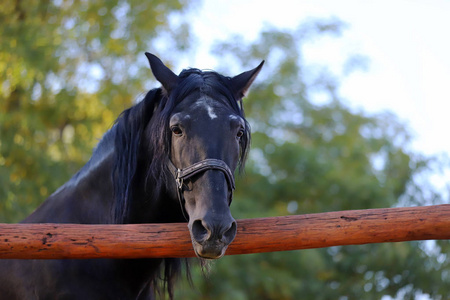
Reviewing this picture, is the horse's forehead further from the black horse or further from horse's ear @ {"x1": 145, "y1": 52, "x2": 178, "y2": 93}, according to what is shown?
horse's ear @ {"x1": 145, "y1": 52, "x2": 178, "y2": 93}

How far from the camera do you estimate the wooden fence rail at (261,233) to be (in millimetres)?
2852

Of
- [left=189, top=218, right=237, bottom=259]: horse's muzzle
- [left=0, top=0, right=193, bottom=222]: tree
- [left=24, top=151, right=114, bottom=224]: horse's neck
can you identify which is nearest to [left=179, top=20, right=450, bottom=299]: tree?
[left=0, top=0, right=193, bottom=222]: tree

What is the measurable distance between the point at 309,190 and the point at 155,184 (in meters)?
10.7

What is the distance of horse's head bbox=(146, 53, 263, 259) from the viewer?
276cm

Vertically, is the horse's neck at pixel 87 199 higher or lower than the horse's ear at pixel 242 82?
lower

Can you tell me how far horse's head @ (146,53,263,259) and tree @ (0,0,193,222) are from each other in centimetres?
622

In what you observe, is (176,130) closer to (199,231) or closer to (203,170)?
(203,170)

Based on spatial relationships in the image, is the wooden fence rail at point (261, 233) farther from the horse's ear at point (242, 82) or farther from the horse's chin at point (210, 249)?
the horse's ear at point (242, 82)

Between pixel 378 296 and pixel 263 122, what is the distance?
5.70 m

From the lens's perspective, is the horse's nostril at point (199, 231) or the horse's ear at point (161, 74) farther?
the horse's ear at point (161, 74)

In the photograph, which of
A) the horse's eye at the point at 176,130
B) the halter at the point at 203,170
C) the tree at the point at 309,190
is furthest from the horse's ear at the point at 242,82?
the tree at the point at 309,190

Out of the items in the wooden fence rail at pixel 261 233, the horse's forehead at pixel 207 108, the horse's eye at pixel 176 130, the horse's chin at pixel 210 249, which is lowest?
the wooden fence rail at pixel 261 233

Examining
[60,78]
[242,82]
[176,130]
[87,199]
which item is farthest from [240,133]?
[60,78]

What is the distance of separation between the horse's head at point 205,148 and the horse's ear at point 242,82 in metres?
0.01
